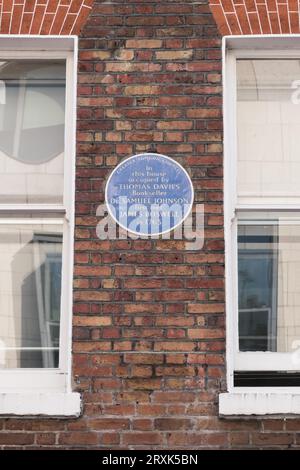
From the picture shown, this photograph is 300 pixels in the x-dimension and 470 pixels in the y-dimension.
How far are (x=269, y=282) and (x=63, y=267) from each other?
135cm

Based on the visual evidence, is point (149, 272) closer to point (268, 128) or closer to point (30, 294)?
point (30, 294)

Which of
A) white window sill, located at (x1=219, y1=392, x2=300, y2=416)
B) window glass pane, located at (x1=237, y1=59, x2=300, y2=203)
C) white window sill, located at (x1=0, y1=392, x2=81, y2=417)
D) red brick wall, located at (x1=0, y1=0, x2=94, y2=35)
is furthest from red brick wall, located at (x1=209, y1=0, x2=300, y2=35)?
white window sill, located at (x1=0, y1=392, x2=81, y2=417)

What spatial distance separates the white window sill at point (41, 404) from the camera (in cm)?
428

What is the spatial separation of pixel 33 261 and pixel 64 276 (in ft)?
0.81

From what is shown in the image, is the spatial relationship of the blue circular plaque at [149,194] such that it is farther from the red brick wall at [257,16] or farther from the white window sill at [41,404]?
the white window sill at [41,404]

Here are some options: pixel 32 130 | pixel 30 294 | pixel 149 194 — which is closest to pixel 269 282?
pixel 149 194

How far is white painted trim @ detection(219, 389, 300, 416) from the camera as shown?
14.0 feet

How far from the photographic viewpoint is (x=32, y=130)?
4.91m

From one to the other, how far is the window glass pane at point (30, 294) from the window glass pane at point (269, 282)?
3.99 ft

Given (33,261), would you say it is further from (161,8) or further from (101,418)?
(161,8)

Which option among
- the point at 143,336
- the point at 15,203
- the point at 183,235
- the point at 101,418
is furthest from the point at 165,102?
the point at 101,418

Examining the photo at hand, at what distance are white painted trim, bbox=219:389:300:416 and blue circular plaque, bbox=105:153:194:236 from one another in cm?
112

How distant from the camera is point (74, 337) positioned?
441cm

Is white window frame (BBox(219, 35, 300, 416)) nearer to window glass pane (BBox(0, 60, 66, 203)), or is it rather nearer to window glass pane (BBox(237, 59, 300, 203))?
window glass pane (BBox(237, 59, 300, 203))
